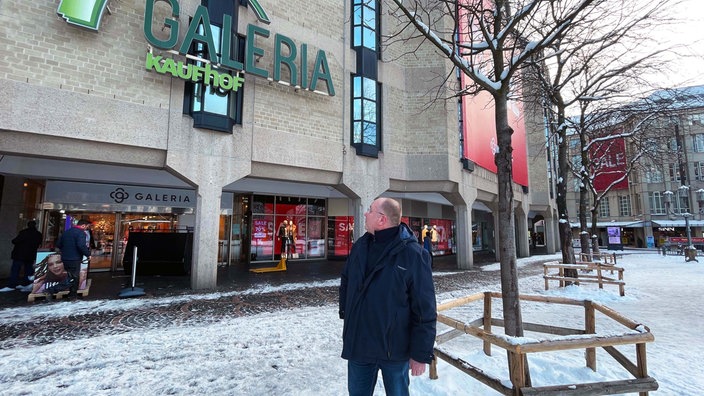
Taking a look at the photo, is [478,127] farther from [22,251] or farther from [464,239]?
[22,251]

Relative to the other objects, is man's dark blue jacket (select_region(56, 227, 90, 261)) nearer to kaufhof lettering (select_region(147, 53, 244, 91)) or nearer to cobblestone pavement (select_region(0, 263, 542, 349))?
cobblestone pavement (select_region(0, 263, 542, 349))

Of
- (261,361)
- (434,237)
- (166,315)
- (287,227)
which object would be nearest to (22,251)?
(166,315)

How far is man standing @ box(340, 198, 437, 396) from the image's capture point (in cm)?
225

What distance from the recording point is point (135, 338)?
547cm

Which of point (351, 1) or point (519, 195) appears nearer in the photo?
point (351, 1)

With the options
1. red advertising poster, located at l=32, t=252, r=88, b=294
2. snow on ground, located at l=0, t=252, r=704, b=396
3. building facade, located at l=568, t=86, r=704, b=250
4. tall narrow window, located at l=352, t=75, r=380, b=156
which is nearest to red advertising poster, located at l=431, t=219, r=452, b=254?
tall narrow window, located at l=352, t=75, r=380, b=156

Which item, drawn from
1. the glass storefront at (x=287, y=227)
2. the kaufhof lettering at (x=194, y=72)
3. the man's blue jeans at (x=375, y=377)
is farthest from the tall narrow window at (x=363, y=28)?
the man's blue jeans at (x=375, y=377)

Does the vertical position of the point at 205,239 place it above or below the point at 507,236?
below

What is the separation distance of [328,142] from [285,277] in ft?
17.8

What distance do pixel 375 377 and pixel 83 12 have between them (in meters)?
11.1

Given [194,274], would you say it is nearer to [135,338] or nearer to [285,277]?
[285,277]

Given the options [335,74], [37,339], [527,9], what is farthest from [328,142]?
[37,339]

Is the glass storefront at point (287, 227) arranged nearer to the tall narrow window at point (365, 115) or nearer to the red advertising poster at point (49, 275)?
the tall narrow window at point (365, 115)

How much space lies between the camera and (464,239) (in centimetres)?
1628
